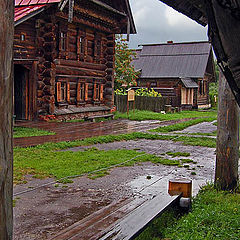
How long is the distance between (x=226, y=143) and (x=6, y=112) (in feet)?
16.0

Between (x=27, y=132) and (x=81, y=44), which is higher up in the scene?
(x=81, y=44)

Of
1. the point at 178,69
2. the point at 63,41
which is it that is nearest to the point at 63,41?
the point at 63,41

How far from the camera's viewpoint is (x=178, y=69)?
1569 inches

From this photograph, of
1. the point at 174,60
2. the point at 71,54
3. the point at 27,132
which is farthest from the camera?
the point at 174,60

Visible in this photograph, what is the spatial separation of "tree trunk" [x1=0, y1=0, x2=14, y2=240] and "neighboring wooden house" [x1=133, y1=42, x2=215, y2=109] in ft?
115

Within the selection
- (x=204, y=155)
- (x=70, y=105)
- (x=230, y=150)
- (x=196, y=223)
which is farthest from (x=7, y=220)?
(x=70, y=105)

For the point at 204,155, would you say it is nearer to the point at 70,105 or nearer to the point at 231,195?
the point at 231,195

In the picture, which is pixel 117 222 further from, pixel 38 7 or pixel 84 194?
pixel 38 7

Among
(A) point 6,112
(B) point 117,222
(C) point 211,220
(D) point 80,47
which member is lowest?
(C) point 211,220

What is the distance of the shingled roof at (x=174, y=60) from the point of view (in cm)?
3944

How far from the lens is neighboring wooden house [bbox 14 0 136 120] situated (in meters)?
Result: 16.6

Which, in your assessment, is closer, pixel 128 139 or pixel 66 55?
pixel 128 139

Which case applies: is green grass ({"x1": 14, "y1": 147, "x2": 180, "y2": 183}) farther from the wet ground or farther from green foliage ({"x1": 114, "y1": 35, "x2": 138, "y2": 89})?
green foliage ({"x1": 114, "y1": 35, "x2": 138, "y2": 89})

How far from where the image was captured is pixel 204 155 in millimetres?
10711
